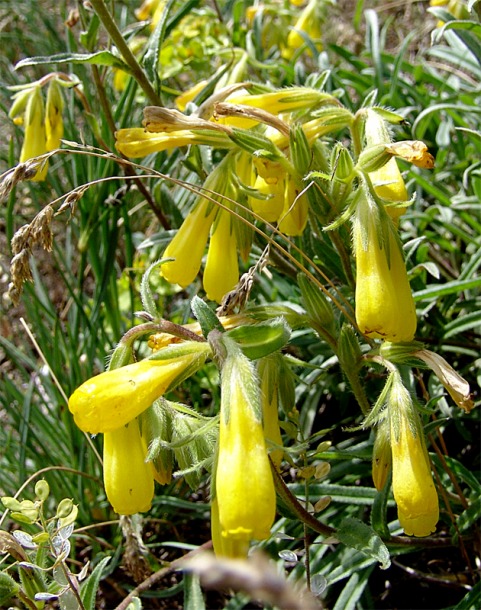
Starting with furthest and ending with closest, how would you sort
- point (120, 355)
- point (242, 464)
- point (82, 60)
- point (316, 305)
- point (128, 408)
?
point (82, 60) < point (316, 305) < point (120, 355) < point (128, 408) < point (242, 464)

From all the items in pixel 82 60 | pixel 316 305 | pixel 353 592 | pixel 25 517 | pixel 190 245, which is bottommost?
pixel 353 592

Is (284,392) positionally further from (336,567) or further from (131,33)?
(131,33)

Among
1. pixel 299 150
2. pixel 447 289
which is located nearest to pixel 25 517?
pixel 299 150

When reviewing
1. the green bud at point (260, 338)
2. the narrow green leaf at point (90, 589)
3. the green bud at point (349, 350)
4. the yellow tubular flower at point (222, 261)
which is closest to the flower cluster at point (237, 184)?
the yellow tubular flower at point (222, 261)

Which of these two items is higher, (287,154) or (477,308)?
(287,154)

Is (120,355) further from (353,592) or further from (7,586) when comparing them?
(353,592)

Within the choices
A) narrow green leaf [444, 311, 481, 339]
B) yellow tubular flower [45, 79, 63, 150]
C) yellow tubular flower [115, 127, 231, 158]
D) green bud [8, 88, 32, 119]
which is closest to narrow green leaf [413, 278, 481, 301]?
narrow green leaf [444, 311, 481, 339]

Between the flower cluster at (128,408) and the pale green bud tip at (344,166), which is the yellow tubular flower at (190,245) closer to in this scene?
the pale green bud tip at (344,166)

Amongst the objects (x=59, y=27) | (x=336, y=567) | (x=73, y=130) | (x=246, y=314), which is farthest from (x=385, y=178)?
(x=59, y=27)
